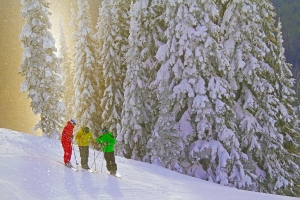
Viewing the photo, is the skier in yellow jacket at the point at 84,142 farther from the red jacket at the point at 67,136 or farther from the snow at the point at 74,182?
the snow at the point at 74,182

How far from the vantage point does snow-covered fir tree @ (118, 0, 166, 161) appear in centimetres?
2320

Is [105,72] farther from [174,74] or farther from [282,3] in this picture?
[282,3]

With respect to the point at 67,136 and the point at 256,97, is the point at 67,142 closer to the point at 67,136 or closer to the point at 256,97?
the point at 67,136

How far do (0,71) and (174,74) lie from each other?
122 meters

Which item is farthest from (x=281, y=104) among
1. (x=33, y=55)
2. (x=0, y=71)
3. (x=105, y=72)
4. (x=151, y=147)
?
(x=0, y=71)

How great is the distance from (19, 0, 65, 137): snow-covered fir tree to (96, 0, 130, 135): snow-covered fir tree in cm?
474

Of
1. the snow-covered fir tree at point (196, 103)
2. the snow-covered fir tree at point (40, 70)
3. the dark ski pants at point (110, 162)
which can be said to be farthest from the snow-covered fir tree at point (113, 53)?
the dark ski pants at point (110, 162)

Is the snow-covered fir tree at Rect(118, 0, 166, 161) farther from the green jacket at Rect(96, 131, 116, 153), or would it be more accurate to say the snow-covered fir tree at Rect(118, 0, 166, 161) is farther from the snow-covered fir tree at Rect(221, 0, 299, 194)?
the green jacket at Rect(96, 131, 116, 153)

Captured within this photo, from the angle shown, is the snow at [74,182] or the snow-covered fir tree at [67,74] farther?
the snow-covered fir tree at [67,74]

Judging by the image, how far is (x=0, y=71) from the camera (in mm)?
→ 127875

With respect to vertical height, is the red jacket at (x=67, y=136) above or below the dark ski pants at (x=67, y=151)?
above

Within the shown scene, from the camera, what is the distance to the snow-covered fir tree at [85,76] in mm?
33188

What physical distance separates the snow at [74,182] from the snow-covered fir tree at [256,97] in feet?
19.7

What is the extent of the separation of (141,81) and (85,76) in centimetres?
1184
